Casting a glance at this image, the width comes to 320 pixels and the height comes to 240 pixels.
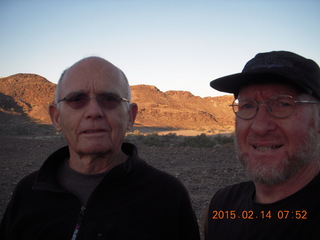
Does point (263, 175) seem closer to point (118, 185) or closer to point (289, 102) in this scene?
point (289, 102)

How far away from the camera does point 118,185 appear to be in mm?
2141

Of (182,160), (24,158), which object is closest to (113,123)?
(182,160)

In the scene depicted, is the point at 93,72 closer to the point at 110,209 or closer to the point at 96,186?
the point at 96,186

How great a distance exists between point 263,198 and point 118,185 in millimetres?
→ 1033

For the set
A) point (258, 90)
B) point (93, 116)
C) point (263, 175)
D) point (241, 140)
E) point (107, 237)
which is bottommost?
point (107, 237)

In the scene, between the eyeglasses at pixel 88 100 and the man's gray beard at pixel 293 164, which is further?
the eyeglasses at pixel 88 100

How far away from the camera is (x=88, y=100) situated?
2287 millimetres

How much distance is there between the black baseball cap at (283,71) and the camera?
183 cm

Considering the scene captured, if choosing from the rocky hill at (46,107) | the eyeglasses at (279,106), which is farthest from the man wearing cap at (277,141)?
the rocky hill at (46,107)

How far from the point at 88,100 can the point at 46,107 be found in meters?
57.8

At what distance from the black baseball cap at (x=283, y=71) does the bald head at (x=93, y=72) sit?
0.92 metres

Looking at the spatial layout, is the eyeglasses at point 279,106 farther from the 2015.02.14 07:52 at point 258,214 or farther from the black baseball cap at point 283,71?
the 2015.02.14 07:52 at point 258,214

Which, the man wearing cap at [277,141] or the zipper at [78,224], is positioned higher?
the man wearing cap at [277,141]

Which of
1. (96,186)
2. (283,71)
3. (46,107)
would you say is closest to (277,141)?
(283,71)
